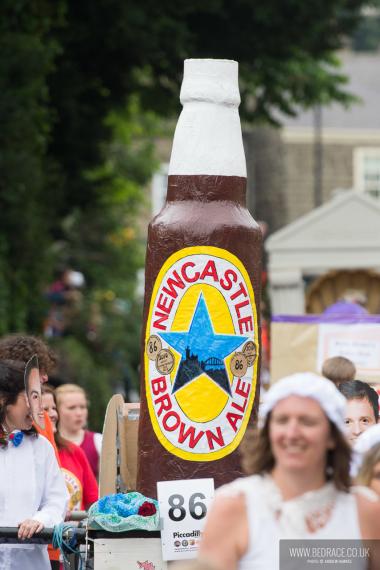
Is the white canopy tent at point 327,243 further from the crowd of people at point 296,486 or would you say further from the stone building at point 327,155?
the stone building at point 327,155

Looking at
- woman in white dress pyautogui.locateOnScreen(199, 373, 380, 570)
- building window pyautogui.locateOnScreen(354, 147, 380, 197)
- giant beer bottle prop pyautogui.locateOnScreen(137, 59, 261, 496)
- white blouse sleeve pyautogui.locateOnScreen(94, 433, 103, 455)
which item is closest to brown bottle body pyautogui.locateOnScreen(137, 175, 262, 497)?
giant beer bottle prop pyautogui.locateOnScreen(137, 59, 261, 496)

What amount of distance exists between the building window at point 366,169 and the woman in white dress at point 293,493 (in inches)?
1593

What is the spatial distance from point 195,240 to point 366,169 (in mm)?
39084

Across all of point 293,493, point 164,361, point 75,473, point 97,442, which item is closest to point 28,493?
point 164,361

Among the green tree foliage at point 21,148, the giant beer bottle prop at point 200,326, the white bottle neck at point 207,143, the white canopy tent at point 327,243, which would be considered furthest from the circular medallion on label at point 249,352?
the white canopy tent at point 327,243

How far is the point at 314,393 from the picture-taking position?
4.93m

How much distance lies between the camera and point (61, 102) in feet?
66.5

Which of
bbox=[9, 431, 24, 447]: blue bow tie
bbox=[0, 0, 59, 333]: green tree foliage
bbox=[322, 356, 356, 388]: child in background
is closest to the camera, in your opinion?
bbox=[9, 431, 24, 447]: blue bow tie

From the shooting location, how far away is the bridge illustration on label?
23.8 feet

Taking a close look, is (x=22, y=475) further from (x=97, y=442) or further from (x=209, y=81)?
(x=97, y=442)

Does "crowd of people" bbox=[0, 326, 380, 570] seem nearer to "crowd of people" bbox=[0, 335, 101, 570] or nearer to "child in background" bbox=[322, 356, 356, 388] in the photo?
"crowd of people" bbox=[0, 335, 101, 570]

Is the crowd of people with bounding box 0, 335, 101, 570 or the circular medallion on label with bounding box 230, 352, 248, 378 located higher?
the circular medallion on label with bounding box 230, 352, 248, 378

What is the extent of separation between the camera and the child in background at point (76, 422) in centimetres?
991

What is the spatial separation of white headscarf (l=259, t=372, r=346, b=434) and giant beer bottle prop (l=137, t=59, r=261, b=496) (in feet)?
7.47
